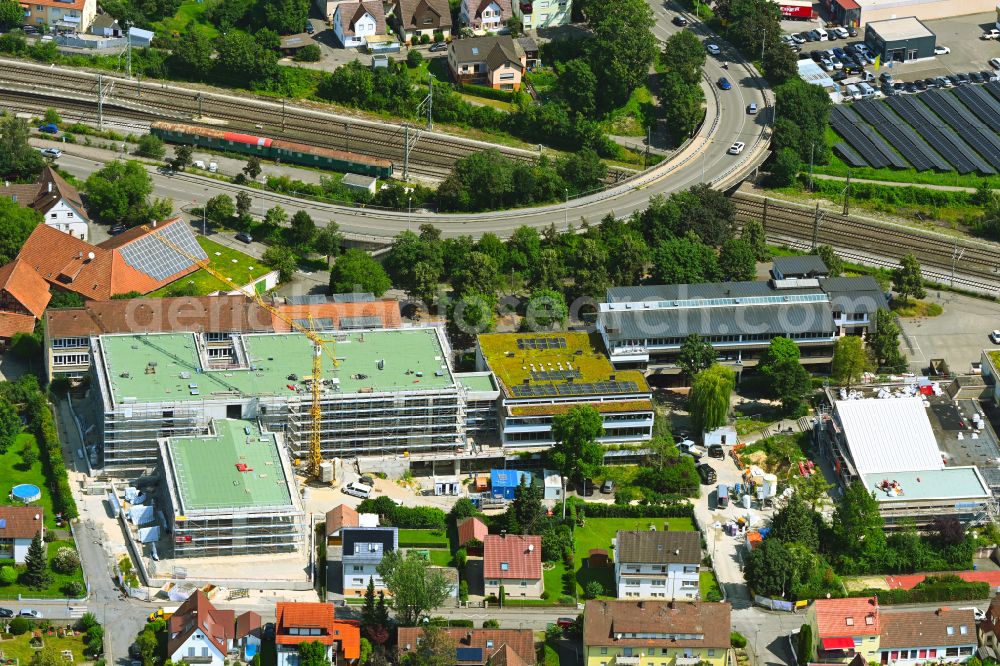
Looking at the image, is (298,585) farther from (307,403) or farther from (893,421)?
(893,421)

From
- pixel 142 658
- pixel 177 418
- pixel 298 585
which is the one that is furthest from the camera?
pixel 177 418

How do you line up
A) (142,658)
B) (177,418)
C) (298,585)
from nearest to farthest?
(142,658) → (298,585) → (177,418)

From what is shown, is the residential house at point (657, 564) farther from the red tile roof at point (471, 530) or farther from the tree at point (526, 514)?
the red tile roof at point (471, 530)

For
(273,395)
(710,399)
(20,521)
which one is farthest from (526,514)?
(20,521)

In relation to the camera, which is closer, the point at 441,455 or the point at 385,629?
the point at 385,629

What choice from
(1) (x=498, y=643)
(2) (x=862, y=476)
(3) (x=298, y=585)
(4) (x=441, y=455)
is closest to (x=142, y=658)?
(3) (x=298, y=585)

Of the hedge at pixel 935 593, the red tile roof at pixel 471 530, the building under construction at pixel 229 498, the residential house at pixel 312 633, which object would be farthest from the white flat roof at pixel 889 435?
the residential house at pixel 312 633

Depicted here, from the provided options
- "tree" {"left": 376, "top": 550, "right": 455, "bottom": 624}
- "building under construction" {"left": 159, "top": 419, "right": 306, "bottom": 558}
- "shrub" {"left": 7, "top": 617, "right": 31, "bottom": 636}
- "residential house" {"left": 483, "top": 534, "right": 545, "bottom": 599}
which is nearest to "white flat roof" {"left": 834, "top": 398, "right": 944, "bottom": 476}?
"residential house" {"left": 483, "top": 534, "right": 545, "bottom": 599}
